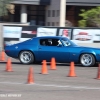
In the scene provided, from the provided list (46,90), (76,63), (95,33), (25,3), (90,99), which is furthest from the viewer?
(25,3)

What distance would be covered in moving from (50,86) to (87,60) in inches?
286

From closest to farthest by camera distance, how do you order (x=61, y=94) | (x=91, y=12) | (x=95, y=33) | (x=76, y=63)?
(x=61, y=94), (x=76, y=63), (x=95, y=33), (x=91, y=12)

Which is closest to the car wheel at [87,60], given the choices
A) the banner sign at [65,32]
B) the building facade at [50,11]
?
the banner sign at [65,32]

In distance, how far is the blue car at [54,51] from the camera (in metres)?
20.5

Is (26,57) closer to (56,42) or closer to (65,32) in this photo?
(56,42)

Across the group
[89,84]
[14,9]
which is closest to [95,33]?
[89,84]

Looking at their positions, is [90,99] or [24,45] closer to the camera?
[90,99]

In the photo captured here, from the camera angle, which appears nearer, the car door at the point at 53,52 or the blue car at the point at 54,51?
the blue car at the point at 54,51

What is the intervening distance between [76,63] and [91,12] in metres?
22.5

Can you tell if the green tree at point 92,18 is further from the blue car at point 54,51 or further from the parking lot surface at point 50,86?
the parking lot surface at point 50,86

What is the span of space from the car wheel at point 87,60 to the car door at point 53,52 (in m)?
0.67

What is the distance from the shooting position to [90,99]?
1115 cm

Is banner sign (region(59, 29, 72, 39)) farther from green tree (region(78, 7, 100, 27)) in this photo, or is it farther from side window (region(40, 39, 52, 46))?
green tree (region(78, 7, 100, 27))

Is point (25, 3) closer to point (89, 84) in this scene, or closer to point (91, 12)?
point (91, 12)
